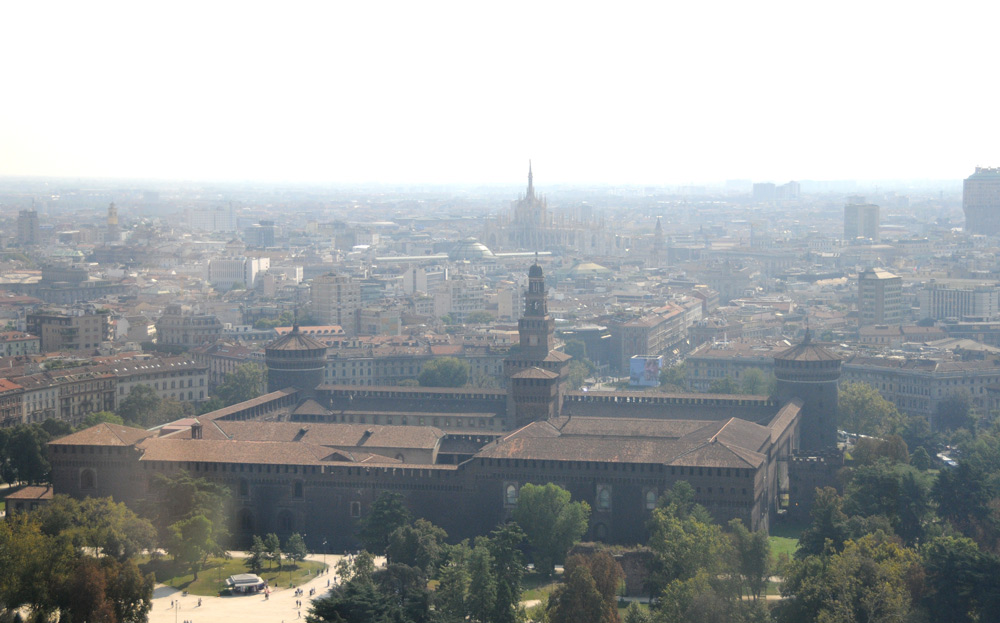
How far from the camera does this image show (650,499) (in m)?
72.4

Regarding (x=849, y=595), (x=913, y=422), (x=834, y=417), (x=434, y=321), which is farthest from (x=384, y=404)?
(x=434, y=321)

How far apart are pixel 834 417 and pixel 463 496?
26.4 meters

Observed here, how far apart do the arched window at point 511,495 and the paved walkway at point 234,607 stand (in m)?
10.3

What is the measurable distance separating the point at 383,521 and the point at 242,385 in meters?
40.3

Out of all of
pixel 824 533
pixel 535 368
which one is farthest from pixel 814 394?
pixel 824 533

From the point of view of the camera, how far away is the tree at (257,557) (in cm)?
6825

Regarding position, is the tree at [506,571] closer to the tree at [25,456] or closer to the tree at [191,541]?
the tree at [191,541]

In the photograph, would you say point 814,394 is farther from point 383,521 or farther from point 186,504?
point 186,504

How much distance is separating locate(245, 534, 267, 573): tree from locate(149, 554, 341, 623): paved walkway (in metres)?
2.41

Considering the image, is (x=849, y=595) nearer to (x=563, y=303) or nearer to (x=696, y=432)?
(x=696, y=432)

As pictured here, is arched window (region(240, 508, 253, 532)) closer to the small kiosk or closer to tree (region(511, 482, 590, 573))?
the small kiosk

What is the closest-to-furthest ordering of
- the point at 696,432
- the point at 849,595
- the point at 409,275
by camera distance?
the point at 849,595 < the point at 696,432 < the point at 409,275

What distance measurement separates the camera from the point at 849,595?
55.2 metres

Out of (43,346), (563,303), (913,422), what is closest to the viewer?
(913,422)
